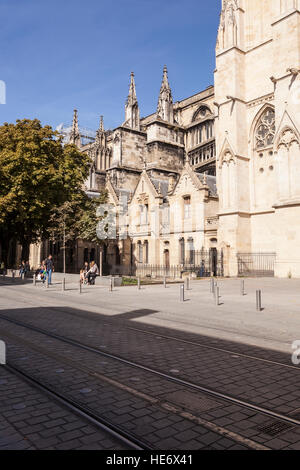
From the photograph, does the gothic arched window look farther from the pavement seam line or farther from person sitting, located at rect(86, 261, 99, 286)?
the pavement seam line

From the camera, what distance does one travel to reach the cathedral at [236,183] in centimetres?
2480

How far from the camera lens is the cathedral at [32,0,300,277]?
81.4ft

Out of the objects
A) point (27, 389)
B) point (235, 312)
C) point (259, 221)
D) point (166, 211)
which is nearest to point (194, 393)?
point (27, 389)

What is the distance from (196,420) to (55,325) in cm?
585

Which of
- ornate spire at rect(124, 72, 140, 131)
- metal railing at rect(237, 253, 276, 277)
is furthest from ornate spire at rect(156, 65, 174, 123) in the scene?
metal railing at rect(237, 253, 276, 277)

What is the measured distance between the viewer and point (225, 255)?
91.6ft

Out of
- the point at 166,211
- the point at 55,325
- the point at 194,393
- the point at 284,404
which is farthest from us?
the point at 166,211

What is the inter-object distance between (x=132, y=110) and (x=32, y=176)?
22569 mm

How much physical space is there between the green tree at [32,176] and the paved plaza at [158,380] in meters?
17.1

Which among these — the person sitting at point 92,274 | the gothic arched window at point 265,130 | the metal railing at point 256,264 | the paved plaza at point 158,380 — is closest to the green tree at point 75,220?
the person sitting at point 92,274

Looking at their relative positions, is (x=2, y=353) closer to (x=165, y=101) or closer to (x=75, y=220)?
(x=75, y=220)

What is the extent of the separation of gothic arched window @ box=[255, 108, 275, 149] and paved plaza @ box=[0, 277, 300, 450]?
22696 millimetres

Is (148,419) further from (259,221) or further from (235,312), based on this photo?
(259,221)

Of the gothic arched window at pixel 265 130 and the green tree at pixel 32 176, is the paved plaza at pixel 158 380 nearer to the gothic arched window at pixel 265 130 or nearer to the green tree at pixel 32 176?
the green tree at pixel 32 176
